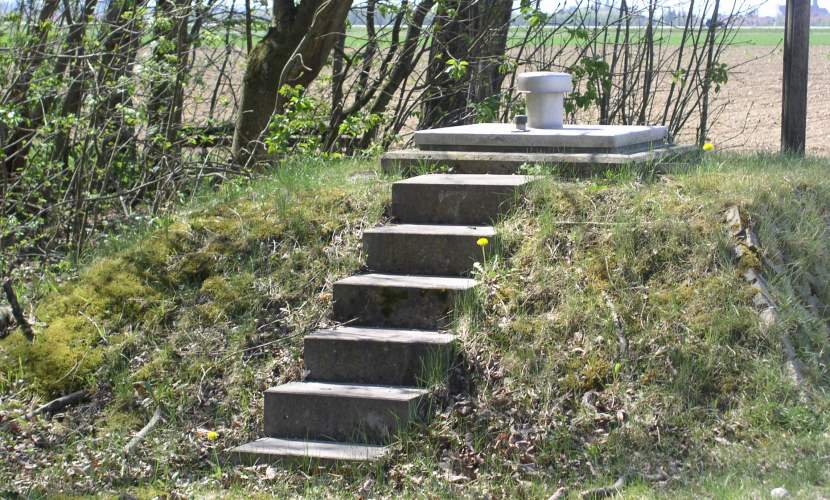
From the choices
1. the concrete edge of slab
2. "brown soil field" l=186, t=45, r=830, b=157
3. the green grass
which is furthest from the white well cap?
"brown soil field" l=186, t=45, r=830, b=157

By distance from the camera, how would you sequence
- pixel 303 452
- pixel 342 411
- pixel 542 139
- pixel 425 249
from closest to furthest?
1. pixel 303 452
2. pixel 342 411
3. pixel 425 249
4. pixel 542 139

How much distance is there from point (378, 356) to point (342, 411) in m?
0.41

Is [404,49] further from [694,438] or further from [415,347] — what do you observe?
[694,438]

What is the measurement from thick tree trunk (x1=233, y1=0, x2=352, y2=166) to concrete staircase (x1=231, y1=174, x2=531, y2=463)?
3769 mm

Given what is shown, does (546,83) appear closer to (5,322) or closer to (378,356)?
(378,356)

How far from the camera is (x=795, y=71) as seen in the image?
8.49 m

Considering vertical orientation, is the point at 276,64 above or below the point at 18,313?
above

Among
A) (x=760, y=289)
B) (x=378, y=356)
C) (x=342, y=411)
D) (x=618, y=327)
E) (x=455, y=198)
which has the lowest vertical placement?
(x=342, y=411)

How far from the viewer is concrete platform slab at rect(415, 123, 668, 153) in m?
7.24

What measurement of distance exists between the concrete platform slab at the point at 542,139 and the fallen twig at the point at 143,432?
2985 millimetres

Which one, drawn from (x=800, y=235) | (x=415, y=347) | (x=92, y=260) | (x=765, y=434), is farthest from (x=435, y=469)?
(x=92, y=260)

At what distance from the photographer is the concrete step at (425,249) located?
6.35m

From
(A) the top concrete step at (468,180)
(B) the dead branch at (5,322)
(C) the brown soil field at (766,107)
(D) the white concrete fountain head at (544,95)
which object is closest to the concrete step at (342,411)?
(A) the top concrete step at (468,180)

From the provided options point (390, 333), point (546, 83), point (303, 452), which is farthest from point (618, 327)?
point (546, 83)
